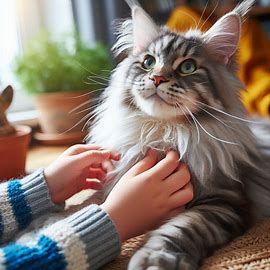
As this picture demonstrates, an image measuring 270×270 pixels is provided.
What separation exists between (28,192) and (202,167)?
0.41m

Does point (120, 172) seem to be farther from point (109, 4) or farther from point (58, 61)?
point (109, 4)

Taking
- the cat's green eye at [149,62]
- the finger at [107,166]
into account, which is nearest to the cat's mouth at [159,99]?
the cat's green eye at [149,62]

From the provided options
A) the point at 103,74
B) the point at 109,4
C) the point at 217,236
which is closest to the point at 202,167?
the point at 217,236

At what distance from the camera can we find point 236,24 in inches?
42.8

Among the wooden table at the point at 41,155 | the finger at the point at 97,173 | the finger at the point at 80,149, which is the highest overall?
the finger at the point at 80,149

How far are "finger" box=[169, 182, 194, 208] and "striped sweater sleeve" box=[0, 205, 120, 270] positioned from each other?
175mm

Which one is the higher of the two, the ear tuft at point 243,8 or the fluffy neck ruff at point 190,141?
the ear tuft at point 243,8

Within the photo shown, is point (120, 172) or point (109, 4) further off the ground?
point (109, 4)

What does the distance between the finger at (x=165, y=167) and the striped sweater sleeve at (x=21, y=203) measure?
0.26 meters

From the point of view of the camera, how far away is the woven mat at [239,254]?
0.89 m

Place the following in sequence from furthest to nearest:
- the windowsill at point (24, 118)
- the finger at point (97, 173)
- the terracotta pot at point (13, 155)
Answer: the windowsill at point (24, 118), the terracotta pot at point (13, 155), the finger at point (97, 173)

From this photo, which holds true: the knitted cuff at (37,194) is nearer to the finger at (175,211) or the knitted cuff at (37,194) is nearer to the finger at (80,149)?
the finger at (80,149)

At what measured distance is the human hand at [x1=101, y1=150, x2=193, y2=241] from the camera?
94 cm

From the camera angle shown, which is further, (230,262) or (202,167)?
(202,167)
